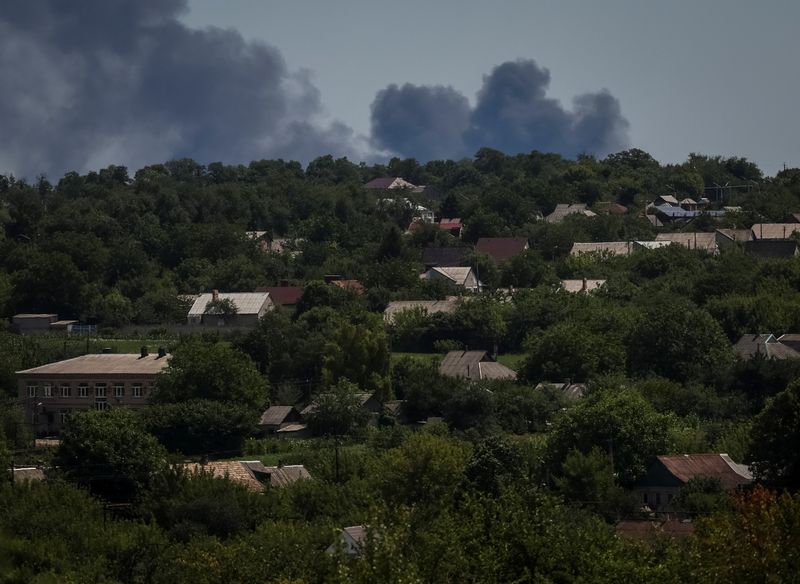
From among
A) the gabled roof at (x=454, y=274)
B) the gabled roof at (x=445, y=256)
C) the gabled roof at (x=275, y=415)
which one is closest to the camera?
the gabled roof at (x=275, y=415)

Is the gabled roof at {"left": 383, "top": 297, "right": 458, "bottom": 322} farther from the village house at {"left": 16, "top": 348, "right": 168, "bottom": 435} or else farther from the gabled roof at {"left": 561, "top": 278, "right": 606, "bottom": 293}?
the village house at {"left": 16, "top": 348, "right": 168, "bottom": 435}

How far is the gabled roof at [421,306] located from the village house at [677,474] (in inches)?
822

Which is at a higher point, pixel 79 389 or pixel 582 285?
pixel 582 285

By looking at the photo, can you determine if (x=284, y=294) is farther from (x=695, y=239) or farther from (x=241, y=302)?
(x=695, y=239)

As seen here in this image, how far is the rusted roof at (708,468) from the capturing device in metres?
39.0

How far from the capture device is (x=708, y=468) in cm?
3981

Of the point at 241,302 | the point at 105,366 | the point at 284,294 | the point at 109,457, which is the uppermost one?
the point at 284,294

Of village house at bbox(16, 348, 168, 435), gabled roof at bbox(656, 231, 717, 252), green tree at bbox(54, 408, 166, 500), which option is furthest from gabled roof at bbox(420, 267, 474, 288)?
green tree at bbox(54, 408, 166, 500)

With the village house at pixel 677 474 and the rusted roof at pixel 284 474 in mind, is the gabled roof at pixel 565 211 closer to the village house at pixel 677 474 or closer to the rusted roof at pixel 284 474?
the rusted roof at pixel 284 474

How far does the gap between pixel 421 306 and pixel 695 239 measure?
14.5 metres

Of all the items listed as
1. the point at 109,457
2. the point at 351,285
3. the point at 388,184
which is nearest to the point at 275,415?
the point at 109,457

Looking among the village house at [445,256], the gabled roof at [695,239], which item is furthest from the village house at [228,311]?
the gabled roof at [695,239]

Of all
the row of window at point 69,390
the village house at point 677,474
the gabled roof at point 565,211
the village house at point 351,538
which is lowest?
the village house at point 351,538

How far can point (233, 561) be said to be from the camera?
98.6ft
